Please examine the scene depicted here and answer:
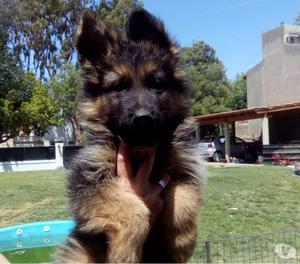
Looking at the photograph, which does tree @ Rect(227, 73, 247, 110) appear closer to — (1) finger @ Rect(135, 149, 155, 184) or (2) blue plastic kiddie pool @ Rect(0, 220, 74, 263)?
(2) blue plastic kiddie pool @ Rect(0, 220, 74, 263)

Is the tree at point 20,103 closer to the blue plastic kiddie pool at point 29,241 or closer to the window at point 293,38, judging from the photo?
the window at point 293,38

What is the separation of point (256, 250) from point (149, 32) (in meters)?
4.24

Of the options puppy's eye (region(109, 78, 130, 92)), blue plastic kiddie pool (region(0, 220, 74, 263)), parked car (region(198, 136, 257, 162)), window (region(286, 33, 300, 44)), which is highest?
window (region(286, 33, 300, 44))

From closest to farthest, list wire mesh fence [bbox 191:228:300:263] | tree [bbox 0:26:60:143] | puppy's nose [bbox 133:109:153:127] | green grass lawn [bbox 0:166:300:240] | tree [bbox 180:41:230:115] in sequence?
puppy's nose [bbox 133:109:153:127] < wire mesh fence [bbox 191:228:300:263] < green grass lawn [bbox 0:166:300:240] < tree [bbox 0:26:60:143] < tree [bbox 180:41:230:115]

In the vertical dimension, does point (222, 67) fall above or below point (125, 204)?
above

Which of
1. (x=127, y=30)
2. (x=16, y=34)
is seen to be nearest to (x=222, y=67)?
(x=16, y=34)

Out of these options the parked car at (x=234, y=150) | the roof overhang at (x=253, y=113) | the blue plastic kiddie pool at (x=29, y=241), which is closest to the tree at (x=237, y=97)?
the parked car at (x=234, y=150)

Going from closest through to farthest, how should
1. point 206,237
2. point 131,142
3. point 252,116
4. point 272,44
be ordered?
point 131,142
point 206,237
point 252,116
point 272,44

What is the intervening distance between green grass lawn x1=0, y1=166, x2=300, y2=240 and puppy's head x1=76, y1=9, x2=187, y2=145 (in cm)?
346

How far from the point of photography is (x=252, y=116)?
27938 mm

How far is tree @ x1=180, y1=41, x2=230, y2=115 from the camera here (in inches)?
1721

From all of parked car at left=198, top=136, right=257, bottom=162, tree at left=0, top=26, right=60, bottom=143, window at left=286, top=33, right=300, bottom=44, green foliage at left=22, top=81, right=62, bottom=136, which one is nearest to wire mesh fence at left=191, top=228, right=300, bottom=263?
parked car at left=198, top=136, right=257, bottom=162

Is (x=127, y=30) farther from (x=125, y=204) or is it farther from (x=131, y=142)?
(x=125, y=204)

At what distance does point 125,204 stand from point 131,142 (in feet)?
1.48
